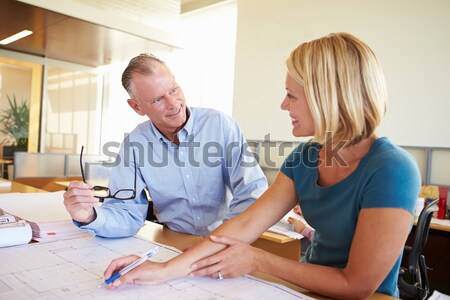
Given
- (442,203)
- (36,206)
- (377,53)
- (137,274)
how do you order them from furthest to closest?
(377,53)
(442,203)
(36,206)
(137,274)

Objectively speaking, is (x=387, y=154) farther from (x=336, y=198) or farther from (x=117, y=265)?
(x=117, y=265)

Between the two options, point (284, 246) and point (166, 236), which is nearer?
point (166, 236)

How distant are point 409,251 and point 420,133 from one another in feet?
5.53

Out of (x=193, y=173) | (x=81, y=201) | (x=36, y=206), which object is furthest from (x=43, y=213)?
(x=193, y=173)

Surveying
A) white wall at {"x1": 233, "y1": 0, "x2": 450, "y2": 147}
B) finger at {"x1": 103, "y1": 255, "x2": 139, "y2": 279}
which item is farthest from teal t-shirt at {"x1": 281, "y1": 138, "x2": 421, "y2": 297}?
white wall at {"x1": 233, "y1": 0, "x2": 450, "y2": 147}

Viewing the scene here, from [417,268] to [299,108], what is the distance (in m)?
1.81

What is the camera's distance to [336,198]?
1.05m

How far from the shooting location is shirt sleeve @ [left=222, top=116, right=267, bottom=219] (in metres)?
1.56

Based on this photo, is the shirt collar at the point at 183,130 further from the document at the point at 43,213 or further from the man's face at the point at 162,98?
the document at the point at 43,213

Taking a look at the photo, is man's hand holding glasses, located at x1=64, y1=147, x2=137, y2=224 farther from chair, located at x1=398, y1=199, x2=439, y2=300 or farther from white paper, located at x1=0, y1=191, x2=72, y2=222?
chair, located at x1=398, y1=199, x2=439, y2=300

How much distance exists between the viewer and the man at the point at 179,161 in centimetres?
161

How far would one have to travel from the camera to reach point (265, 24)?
504 cm

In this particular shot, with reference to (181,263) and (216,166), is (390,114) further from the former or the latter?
(181,263)

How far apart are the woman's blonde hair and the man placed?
2.08ft
